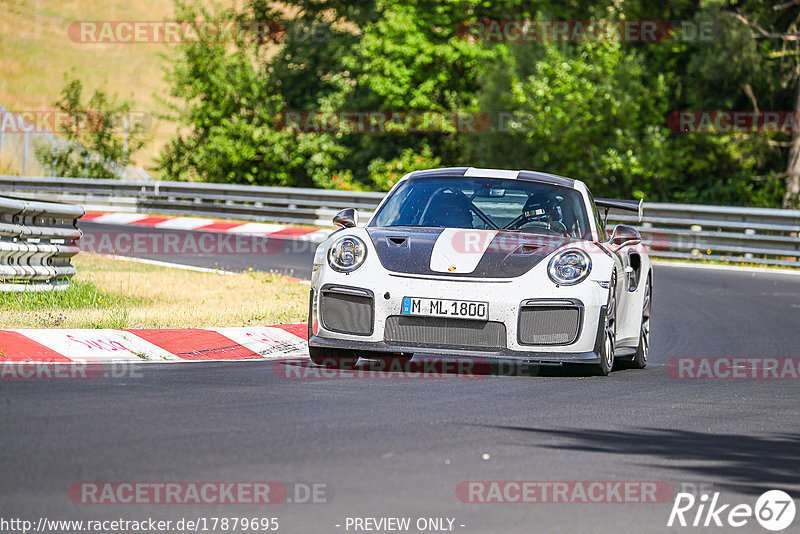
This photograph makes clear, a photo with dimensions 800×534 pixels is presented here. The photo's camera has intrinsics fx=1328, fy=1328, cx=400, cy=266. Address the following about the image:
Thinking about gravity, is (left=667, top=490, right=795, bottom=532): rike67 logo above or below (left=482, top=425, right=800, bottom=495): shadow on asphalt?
above

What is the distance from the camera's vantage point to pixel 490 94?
113 feet

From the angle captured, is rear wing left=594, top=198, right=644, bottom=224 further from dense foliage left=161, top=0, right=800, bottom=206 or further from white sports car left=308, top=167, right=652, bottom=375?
dense foliage left=161, top=0, right=800, bottom=206

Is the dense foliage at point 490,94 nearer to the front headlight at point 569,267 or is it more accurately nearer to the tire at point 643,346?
the tire at point 643,346

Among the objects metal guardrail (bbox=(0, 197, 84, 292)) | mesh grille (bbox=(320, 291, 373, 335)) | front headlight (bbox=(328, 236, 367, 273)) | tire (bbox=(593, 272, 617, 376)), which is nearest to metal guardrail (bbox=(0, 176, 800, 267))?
metal guardrail (bbox=(0, 197, 84, 292))

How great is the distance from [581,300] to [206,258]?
1134 centimetres

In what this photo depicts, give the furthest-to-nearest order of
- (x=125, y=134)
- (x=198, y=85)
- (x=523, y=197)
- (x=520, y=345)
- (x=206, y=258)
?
(x=198, y=85), (x=125, y=134), (x=206, y=258), (x=523, y=197), (x=520, y=345)

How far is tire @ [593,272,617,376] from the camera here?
8.36 m

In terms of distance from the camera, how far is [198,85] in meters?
39.3

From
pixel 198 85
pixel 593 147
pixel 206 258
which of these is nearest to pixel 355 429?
pixel 206 258

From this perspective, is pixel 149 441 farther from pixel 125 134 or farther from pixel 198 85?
pixel 198 85

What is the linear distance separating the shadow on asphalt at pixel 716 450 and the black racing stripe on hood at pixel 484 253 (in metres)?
1.87

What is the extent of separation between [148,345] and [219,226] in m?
15.9

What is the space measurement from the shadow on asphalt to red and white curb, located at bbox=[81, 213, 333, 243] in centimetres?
1715

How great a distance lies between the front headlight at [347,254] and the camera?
328 inches
